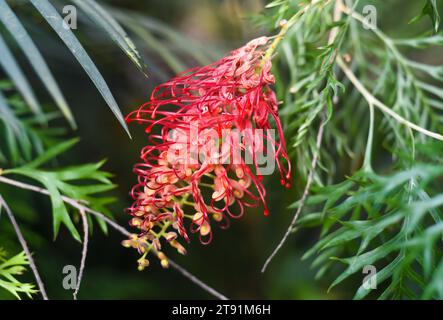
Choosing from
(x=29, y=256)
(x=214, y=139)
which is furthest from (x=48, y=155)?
(x=214, y=139)

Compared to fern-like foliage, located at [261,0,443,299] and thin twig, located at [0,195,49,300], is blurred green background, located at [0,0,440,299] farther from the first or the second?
thin twig, located at [0,195,49,300]

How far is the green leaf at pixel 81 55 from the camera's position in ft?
1.82

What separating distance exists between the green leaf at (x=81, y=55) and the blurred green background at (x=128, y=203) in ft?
1.63

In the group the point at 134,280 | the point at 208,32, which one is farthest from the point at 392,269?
the point at 208,32

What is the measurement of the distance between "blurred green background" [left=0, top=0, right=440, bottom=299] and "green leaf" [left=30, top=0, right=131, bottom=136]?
498mm

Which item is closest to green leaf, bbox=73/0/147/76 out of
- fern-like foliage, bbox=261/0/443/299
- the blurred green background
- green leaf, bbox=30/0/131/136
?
green leaf, bbox=30/0/131/136

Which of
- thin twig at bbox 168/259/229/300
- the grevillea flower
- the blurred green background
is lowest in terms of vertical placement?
thin twig at bbox 168/259/229/300

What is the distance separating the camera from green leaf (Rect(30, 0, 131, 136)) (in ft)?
1.82

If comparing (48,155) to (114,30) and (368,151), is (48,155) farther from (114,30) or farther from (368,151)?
(368,151)

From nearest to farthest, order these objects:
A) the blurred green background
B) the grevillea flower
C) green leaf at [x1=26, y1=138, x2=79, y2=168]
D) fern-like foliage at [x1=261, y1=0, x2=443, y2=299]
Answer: fern-like foliage at [x1=261, y1=0, x2=443, y2=299], the grevillea flower, green leaf at [x1=26, y1=138, x2=79, y2=168], the blurred green background

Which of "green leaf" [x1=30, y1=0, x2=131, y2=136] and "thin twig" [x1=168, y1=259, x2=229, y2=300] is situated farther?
"thin twig" [x1=168, y1=259, x2=229, y2=300]

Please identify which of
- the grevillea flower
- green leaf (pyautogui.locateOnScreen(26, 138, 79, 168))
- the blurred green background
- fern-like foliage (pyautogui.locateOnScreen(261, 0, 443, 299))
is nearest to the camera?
fern-like foliage (pyautogui.locateOnScreen(261, 0, 443, 299))

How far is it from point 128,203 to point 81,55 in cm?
89

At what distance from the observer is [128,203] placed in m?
1.42
